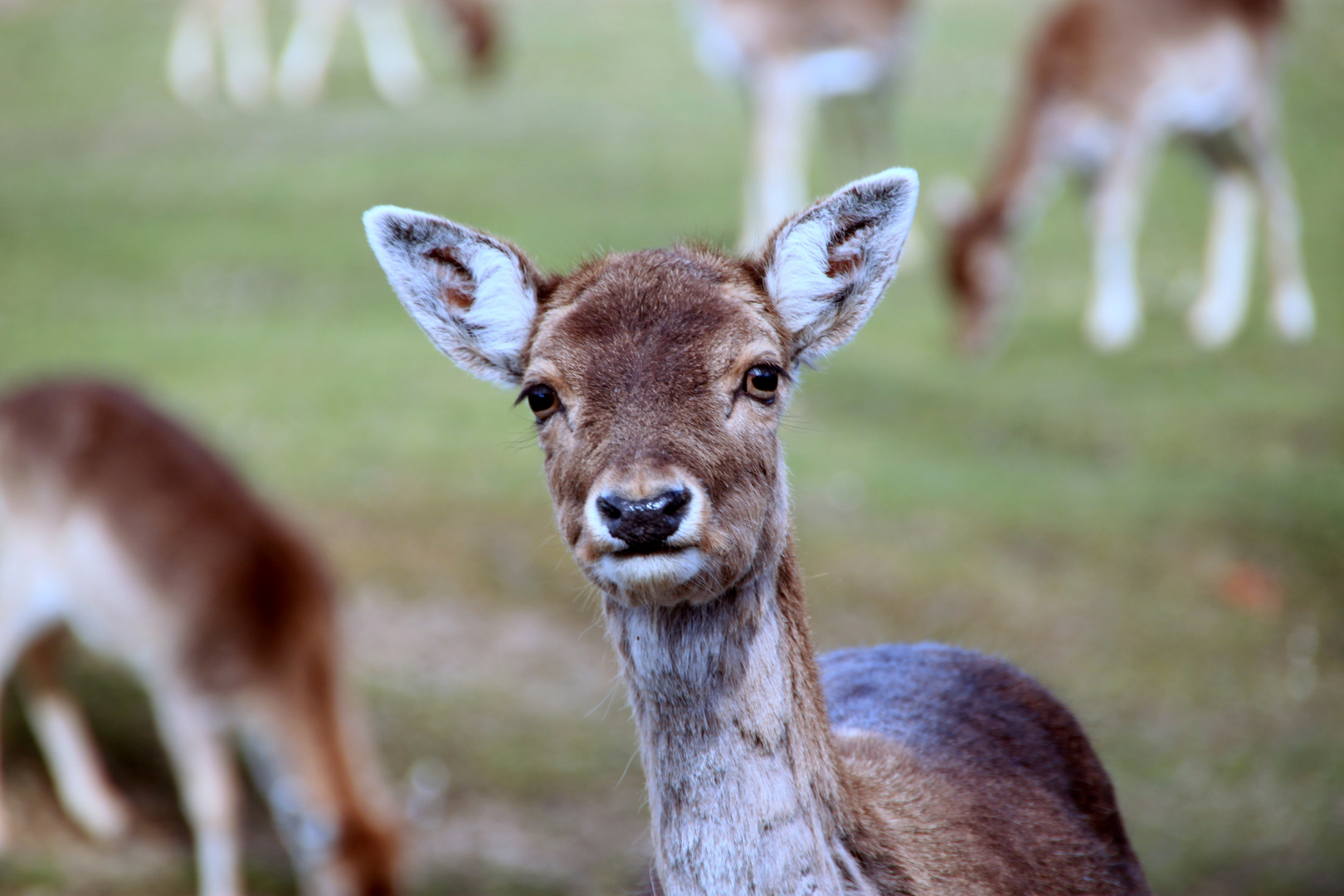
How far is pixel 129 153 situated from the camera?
16.9 meters

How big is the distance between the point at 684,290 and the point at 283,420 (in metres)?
7.82

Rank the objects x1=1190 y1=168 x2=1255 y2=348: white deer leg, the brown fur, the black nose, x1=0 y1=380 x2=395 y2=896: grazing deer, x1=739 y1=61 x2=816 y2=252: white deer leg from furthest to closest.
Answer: the brown fur, x1=739 y1=61 x2=816 y2=252: white deer leg, x1=1190 y1=168 x2=1255 y2=348: white deer leg, x1=0 y1=380 x2=395 y2=896: grazing deer, the black nose

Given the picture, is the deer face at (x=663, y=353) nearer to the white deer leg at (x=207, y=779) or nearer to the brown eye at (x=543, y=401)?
the brown eye at (x=543, y=401)

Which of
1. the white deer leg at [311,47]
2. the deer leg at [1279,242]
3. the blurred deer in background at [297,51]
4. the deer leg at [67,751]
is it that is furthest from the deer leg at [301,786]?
the white deer leg at [311,47]

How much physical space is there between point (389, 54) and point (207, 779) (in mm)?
16196

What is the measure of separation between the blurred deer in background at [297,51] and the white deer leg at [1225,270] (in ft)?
36.0

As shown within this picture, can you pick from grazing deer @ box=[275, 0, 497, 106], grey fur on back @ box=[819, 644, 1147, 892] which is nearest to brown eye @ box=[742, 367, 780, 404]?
grey fur on back @ box=[819, 644, 1147, 892]

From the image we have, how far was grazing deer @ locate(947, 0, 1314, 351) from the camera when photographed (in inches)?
446

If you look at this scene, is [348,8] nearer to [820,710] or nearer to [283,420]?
[283,420]

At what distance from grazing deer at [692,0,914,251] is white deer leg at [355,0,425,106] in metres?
7.10

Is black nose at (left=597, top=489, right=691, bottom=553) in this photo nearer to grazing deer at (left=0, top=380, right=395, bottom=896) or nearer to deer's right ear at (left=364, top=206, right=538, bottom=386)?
deer's right ear at (left=364, top=206, right=538, bottom=386)

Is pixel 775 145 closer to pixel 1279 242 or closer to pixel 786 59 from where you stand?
pixel 786 59

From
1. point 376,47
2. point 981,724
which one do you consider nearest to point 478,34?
point 376,47

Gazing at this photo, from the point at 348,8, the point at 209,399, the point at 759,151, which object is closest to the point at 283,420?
the point at 209,399
